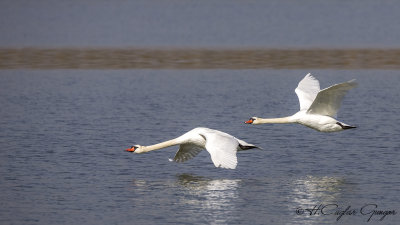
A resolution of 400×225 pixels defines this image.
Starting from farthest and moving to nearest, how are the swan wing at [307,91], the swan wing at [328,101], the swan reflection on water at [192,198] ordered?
the swan wing at [307,91], the swan wing at [328,101], the swan reflection on water at [192,198]

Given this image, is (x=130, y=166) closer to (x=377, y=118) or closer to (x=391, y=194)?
(x=391, y=194)

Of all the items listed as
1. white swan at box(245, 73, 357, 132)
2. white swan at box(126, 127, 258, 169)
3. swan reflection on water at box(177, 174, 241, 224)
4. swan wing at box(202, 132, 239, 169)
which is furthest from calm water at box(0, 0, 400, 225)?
white swan at box(245, 73, 357, 132)

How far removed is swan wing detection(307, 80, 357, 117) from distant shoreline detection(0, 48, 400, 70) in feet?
57.4

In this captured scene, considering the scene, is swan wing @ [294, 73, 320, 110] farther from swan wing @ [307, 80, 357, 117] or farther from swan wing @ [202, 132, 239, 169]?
swan wing @ [202, 132, 239, 169]

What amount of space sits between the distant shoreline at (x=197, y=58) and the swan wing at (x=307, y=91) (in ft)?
53.0

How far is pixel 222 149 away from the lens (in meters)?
16.2

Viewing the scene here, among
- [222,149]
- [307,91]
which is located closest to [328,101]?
[307,91]

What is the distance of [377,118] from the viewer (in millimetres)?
24344

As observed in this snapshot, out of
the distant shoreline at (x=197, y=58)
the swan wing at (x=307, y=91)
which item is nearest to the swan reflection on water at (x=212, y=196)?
the swan wing at (x=307, y=91)

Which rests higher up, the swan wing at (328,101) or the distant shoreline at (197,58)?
the swan wing at (328,101)

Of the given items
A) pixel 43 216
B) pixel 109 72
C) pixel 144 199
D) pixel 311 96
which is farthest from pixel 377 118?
pixel 109 72

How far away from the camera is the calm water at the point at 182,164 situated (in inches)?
601

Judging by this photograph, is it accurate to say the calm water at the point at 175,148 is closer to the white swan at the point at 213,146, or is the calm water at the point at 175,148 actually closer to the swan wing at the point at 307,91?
the white swan at the point at 213,146

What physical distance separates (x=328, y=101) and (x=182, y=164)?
3.03 meters
